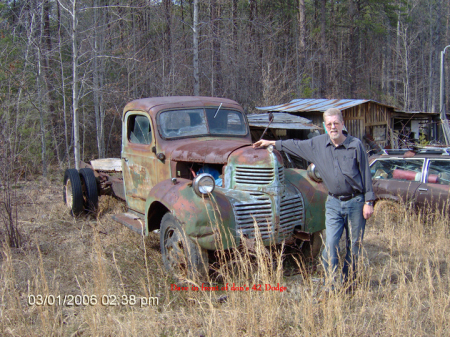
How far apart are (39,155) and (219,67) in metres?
10.1

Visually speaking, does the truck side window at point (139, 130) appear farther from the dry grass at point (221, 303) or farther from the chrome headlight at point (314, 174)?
the chrome headlight at point (314, 174)

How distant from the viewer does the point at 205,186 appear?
3.94 m

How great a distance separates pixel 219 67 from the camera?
19.8m

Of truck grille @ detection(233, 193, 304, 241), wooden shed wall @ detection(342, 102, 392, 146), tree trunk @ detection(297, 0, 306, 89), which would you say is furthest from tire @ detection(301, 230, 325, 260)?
tree trunk @ detection(297, 0, 306, 89)

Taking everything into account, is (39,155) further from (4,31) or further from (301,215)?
(301,215)

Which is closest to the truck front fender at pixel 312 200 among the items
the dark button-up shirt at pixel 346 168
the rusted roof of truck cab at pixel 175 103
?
the dark button-up shirt at pixel 346 168

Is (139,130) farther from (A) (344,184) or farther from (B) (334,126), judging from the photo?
(A) (344,184)

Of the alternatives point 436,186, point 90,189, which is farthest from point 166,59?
point 436,186

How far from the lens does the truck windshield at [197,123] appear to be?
527 centimetres

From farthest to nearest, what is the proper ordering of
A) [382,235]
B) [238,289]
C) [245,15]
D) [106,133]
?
[245,15] → [106,133] → [382,235] → [238,289]

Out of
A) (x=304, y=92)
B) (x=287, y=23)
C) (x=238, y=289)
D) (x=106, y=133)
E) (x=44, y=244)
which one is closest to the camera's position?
(x=238, y=289)

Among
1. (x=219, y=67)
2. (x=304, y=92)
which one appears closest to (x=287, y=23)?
(x=304, y=92)

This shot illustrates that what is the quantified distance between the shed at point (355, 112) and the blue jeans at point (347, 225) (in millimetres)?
10145

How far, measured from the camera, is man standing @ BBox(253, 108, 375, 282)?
3.51m
